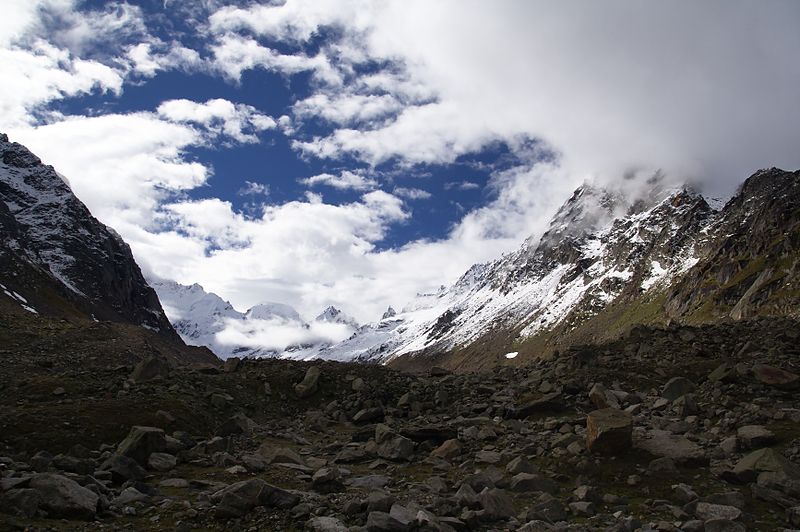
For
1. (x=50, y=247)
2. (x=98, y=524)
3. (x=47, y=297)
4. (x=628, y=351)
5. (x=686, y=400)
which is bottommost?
(x=98, y=524)

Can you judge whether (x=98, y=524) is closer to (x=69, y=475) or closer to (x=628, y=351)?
(x=69, y=475)

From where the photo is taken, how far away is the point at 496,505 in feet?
35.1

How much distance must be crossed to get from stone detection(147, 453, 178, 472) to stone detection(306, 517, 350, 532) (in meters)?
5.61

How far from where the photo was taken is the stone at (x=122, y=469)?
40.3ft

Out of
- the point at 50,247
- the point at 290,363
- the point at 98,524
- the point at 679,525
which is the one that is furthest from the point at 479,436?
the point at 50,247

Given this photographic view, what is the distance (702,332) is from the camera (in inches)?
1106

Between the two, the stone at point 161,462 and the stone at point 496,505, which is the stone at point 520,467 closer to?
the stone at point 496,505

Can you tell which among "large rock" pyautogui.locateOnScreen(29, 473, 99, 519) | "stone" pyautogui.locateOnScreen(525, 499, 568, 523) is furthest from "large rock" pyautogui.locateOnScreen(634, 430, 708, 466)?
"large rock" pyautogui.locateOnScreen(29, 473, 99, 519)

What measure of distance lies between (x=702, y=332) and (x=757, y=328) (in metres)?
2.64

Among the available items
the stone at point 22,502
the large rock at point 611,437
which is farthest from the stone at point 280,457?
the large rock at point 611,437

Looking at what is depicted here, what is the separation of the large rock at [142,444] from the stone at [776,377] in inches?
765

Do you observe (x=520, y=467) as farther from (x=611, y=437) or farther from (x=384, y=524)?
(x=384, y=524)

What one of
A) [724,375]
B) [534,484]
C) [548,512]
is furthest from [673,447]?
[724,375]

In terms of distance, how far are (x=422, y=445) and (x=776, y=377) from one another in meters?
12.6
